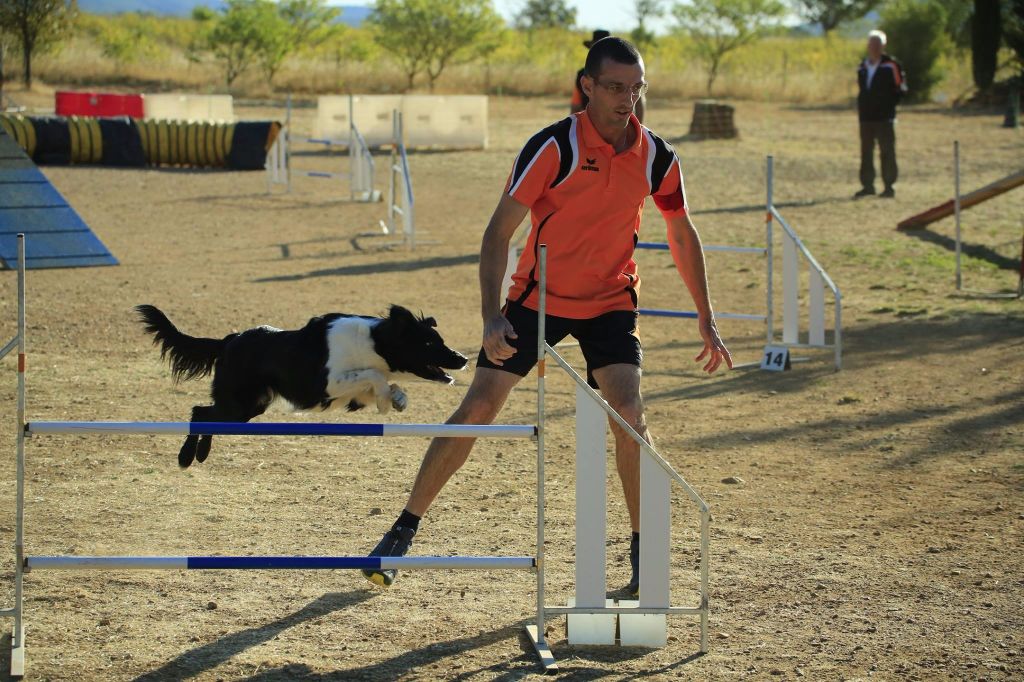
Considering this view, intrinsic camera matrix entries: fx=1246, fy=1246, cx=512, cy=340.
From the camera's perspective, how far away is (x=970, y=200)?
13.6m

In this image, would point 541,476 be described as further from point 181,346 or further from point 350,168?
point 350,168

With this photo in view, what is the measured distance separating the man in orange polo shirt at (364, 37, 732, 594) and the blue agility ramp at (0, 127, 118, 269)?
8.99 meters

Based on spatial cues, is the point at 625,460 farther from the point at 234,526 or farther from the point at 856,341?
the point at 856,341

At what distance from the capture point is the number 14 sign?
29.1ft

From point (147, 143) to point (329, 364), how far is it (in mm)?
20047

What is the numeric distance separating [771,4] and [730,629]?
146 ft

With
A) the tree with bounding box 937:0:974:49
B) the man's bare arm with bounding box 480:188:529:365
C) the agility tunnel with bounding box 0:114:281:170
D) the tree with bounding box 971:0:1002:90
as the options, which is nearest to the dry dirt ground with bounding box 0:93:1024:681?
the man's bare arm with bounding box 480:188:529:365

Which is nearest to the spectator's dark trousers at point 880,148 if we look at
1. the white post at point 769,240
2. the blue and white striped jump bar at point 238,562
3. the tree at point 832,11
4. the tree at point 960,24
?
the white post at point 769,240

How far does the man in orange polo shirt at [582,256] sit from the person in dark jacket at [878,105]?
1380 centimetres

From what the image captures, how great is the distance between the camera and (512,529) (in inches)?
216

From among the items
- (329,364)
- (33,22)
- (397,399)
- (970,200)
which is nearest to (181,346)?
(329,364)

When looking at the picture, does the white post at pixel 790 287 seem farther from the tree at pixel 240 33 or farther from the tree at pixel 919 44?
the tree at pixel 240 33

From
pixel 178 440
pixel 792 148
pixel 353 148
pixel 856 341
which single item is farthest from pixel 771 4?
pixel 178 440

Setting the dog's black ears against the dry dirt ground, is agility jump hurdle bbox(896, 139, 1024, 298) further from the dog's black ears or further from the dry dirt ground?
the dog's black ears
